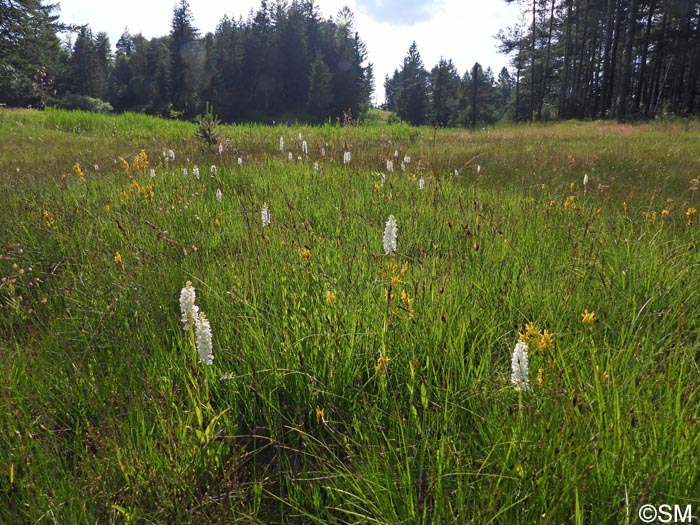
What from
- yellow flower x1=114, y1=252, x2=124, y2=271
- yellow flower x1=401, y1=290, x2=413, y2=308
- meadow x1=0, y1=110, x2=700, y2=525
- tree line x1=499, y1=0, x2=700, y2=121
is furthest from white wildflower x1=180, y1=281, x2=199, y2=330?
tree line x1=499, y1=0, x2=700, y2=121

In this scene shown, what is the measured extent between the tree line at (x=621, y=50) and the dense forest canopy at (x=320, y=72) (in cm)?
16

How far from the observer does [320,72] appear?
49.7 metres

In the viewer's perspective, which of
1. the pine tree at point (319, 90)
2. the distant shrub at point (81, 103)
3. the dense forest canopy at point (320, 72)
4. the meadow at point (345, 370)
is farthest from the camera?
the pine tree at point (319, 90)

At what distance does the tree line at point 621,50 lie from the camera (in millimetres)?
26875

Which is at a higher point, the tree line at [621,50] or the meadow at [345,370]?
the tree line at [621,50]

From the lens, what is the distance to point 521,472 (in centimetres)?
114

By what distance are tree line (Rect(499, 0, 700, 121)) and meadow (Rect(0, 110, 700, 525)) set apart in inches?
1095

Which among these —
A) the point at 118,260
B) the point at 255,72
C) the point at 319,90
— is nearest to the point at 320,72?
the point at 319,90

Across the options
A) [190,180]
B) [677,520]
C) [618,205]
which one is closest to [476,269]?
[677,520]

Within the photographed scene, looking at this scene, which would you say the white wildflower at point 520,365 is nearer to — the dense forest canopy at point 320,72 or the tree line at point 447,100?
the dense forest canopy at point 320,72

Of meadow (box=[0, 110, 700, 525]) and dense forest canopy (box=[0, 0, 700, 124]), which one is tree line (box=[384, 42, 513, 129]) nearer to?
dense forest canopy (box=[0, 0, 700, 124])

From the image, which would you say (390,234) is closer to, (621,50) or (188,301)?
(188,301)

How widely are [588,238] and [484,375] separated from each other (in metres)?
2.02

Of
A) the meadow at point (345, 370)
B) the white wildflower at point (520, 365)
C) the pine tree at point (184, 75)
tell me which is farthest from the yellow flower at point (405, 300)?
the pine tree at point (184, 75)
